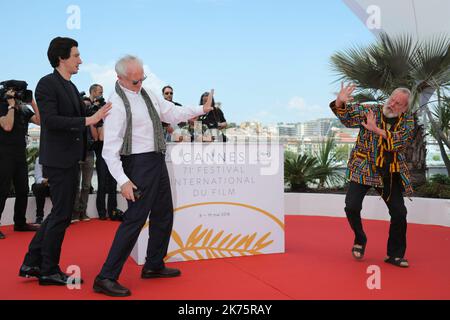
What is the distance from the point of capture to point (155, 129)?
9.60 feet

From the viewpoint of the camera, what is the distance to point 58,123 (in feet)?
9.22

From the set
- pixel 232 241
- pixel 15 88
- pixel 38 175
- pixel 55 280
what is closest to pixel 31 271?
pixel 55 280

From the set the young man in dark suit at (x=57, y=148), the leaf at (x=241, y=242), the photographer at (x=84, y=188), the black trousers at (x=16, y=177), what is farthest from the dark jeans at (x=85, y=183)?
the young man in dark suit at (x=57, y=148)

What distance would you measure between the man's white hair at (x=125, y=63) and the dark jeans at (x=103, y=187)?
3.20 metres

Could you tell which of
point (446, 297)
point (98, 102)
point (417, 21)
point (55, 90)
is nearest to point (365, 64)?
point (417, 21)

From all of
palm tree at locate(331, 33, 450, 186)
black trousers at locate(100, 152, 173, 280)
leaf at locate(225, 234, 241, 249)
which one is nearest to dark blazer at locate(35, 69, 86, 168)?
black trousers at locate(100, 152, 173, 280)

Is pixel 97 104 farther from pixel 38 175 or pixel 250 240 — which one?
pixel 250 240

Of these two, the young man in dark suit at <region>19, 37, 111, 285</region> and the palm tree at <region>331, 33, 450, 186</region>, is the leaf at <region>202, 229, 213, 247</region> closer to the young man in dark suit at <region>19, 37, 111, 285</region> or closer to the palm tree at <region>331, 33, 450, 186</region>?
the young man in dark suit at <region>19, 37, 111, 285</region>

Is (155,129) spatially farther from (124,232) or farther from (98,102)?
(98,102)

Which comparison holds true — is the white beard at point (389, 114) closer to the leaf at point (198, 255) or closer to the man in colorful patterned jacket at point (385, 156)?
the man in colorful patterned jacket at point (385, 156)

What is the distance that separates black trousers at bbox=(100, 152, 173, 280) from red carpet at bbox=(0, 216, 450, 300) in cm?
18

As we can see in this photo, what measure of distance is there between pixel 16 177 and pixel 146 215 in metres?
2.57

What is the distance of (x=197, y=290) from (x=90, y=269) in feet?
3.18

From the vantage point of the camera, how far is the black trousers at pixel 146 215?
2791 millimetres
